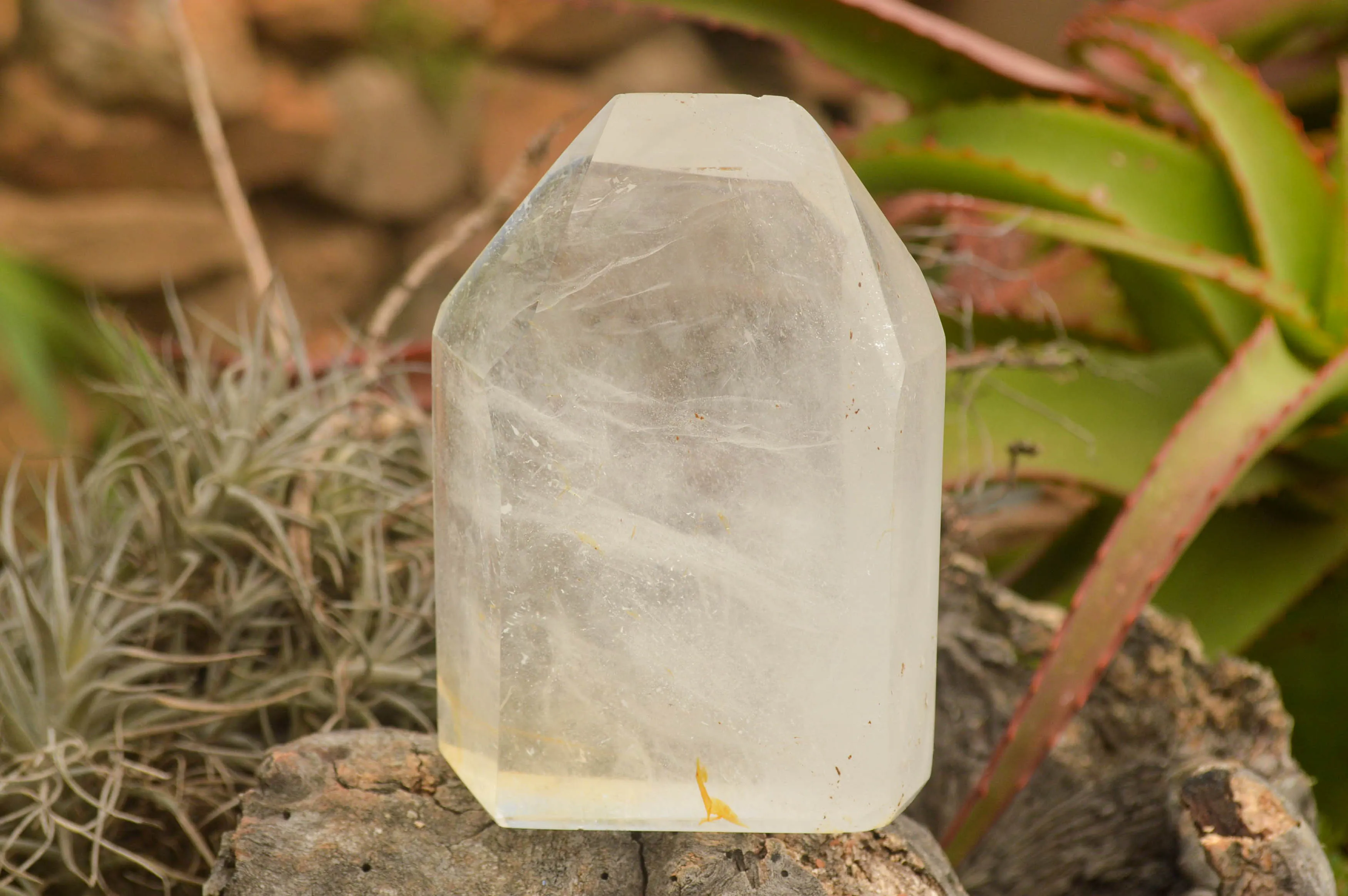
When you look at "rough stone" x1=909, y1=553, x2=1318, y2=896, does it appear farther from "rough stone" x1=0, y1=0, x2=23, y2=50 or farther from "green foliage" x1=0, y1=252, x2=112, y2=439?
"rough stone" x1=0, y1=0, x2=23, y2=50

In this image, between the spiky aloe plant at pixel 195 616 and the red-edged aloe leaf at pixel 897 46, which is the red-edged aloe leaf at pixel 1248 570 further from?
the spiky aloe plant at pixel 195 616

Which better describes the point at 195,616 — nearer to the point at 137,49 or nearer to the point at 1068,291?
the point at 1068,291

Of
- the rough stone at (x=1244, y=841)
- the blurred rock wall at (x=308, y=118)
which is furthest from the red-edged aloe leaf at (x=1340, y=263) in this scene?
the blurred rock wall at (x=308, y=118)

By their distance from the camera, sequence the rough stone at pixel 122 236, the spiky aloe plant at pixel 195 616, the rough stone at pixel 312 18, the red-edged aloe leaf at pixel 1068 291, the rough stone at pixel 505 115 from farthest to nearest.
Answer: the rough stone at pixel 505 115, the rough stone at pixel 312 18, the rough stone at pixel 122 236, the red-edged aloe leaf at pixel 1068 291, the spiky aloe plant at pixel 195 616

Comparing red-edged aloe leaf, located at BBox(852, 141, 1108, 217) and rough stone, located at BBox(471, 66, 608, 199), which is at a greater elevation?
red-edged aloe leaf, located at BBox(852, 141, 1108, 217)

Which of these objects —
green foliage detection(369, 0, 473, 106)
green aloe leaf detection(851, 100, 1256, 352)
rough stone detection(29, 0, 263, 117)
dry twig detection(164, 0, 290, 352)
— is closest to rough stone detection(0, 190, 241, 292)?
rough stone detection(29, 0, 263, 117)

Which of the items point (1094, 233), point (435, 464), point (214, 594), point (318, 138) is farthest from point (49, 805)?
point (318, 138)

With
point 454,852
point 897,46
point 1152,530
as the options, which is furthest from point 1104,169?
point 454,852

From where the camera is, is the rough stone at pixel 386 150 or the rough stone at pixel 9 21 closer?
the rough stone at pixel 9 21
